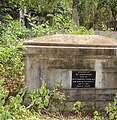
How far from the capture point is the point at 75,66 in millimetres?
4203

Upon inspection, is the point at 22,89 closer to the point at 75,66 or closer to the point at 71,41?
the point at 75,66

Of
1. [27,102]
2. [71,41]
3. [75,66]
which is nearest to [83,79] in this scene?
[75,66]

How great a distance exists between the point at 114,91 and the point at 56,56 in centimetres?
103

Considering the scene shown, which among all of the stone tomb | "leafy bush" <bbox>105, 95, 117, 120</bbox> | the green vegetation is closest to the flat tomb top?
the stone tomb

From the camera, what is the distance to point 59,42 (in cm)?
420

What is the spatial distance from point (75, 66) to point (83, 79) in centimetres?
22

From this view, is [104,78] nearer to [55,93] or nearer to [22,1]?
[55,93]

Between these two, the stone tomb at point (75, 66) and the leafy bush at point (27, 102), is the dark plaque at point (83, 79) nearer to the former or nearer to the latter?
the stone tomb at point (75, 66)

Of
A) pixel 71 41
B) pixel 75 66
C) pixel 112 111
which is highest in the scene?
pixel 71 41

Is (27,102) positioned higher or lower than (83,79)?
lower

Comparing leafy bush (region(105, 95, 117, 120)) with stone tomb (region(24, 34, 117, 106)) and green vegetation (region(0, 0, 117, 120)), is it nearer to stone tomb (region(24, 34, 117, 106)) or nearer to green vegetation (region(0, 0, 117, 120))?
green vegetation (region(0, 0, 117, 120))

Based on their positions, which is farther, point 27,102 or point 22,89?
point 27,102

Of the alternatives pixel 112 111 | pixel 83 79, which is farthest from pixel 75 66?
pixel 112 111

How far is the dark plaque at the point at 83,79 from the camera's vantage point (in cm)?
421
